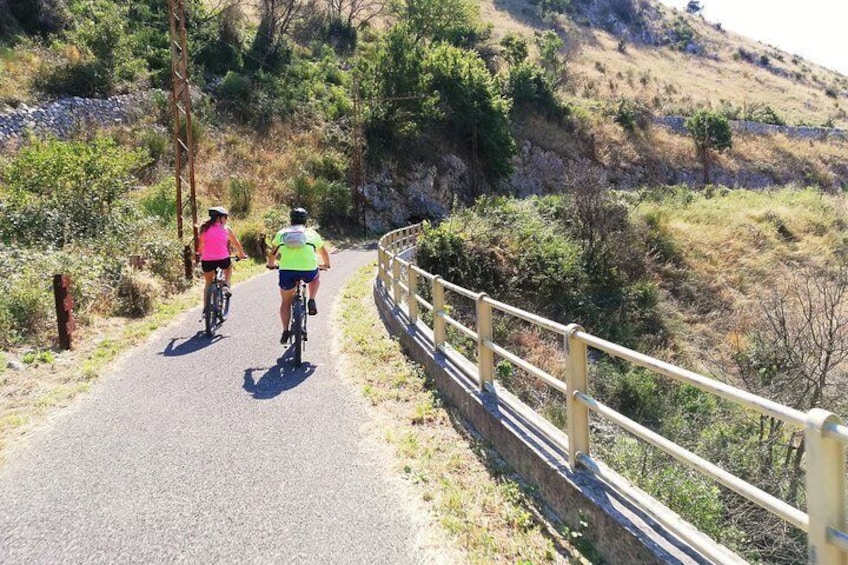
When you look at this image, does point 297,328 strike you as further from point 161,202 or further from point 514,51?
point 514,51

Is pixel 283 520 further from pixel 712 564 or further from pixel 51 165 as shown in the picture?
pixel 51 165

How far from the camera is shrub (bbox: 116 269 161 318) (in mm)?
10391

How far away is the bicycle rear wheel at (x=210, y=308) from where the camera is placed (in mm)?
9016

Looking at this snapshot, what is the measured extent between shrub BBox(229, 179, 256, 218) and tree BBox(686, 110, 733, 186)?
139 ft

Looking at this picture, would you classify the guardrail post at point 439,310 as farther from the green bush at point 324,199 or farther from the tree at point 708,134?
the tree at point 708,134

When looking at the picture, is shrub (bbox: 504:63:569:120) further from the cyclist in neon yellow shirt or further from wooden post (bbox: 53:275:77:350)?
wooden post (bbox: 53:275:77:350)

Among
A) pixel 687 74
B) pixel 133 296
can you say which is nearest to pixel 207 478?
pixel 133 296

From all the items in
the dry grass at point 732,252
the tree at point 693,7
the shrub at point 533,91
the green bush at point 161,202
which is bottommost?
the dry grass at point 732,252

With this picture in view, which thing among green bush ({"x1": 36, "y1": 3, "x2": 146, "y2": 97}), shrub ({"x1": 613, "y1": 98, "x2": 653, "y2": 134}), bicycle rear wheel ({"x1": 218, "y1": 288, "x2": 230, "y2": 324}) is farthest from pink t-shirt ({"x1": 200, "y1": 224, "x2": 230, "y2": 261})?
shrub ({"x1": 613, "y1": 98, "x2": 653, "y2": 134})

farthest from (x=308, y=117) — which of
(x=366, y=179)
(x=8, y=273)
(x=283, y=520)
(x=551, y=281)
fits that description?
(x=283, y=520)

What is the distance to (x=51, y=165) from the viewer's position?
14750 mm

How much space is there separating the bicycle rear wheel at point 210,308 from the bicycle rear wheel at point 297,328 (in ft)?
7.58

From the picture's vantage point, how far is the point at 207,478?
14.6ft

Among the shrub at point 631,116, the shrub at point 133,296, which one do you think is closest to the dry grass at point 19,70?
the shrub at point 133,296
